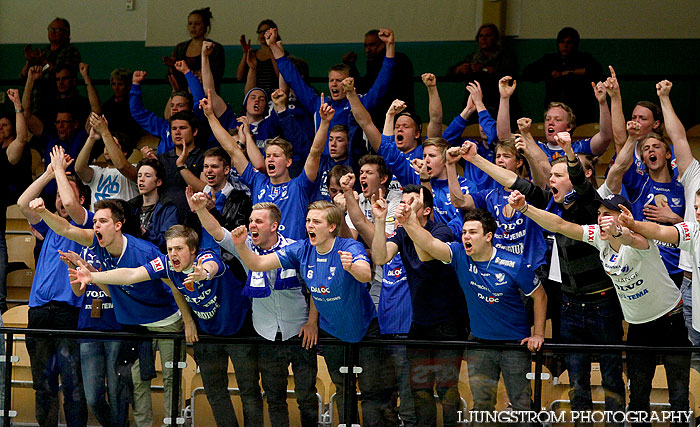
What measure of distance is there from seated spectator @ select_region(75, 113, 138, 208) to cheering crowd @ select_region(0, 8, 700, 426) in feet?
2.17

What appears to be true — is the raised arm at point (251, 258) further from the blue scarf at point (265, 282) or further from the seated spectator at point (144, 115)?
the seated spectator at point (144, 115)

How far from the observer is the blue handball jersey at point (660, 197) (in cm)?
636

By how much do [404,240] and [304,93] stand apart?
2756mm

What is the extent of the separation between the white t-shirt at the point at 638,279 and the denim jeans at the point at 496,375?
0.74 meters

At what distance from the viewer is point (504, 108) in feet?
24.3

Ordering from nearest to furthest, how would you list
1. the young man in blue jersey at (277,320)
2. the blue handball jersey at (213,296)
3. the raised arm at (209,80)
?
the young man in blue jersey at (277,320)
the blue handball jersey at (213,296)
the raised arm at (209,80)

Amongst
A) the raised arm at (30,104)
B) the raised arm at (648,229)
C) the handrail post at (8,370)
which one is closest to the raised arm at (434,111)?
the raised arm at (648,229)

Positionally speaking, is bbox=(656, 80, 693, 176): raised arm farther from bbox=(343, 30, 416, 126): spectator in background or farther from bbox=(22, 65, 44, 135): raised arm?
bbox=(22, 65, 44, 135): raised arm

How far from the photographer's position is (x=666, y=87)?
6676 mm

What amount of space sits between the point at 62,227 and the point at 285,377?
201cm

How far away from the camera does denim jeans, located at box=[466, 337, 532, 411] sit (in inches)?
224

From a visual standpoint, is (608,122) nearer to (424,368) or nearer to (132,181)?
(424,368)

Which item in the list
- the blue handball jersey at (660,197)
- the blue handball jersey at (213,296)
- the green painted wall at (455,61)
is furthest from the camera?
the green painted wall at (455,61)

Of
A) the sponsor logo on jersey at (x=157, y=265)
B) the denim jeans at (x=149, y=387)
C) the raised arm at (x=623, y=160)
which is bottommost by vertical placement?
the denim jeans at (x=149, y=387)
